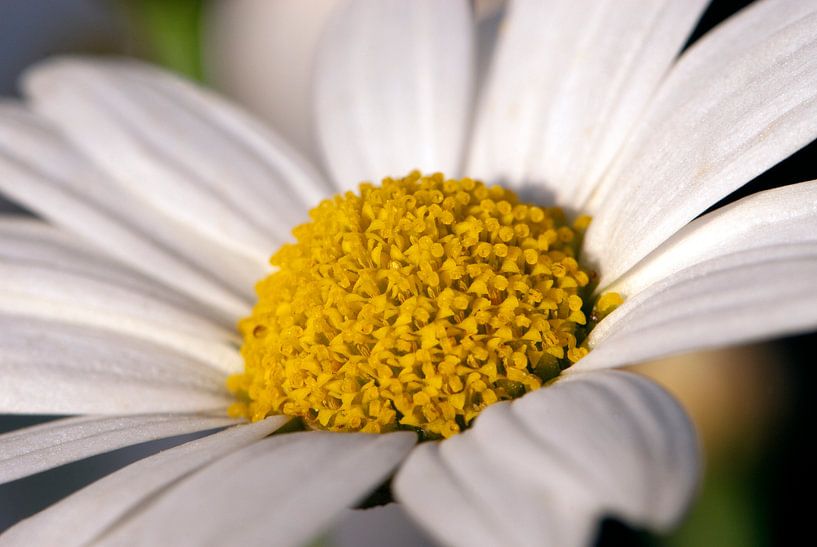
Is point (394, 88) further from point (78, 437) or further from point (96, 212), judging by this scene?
point (78, 437)

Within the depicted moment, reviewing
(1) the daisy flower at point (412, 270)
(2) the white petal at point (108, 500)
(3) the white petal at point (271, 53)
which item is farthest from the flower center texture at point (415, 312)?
(3) the white petal at point (271, 53)

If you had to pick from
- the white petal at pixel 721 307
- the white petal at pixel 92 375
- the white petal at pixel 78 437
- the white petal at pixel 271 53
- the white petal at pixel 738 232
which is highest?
the white petal at pixel 271 53

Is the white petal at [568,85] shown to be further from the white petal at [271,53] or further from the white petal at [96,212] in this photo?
the white petal at [271,53]

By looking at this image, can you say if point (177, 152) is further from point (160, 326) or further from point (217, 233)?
point (160, 326)

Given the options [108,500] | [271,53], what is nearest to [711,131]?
[108,500]

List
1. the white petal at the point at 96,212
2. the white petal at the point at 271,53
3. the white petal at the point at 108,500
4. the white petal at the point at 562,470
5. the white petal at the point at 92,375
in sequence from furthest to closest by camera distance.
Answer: the white petal at the point at 271,53
the white petal at the point at 96,212
the white petal at the point at 92,375
the white petal at the point at 108,500
the white petal at the point at 562,470

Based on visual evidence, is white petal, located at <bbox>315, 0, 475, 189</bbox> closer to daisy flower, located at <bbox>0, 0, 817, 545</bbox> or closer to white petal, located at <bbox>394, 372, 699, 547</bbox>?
daisy flower, located at <bbox>0, 0, 817, 545</bbox>

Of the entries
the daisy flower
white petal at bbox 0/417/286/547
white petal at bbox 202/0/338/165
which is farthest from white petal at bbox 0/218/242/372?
white petal at bbox 202/0/338/165
